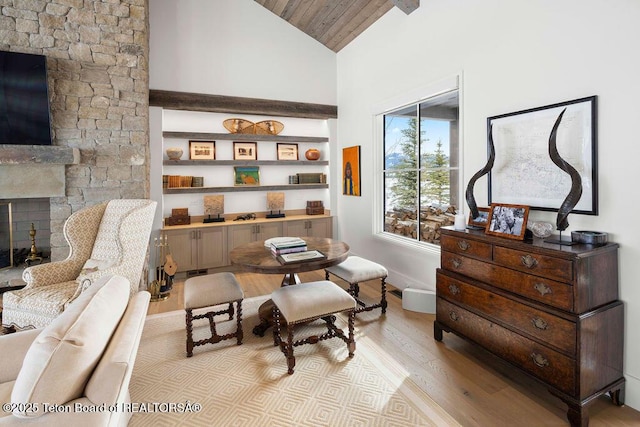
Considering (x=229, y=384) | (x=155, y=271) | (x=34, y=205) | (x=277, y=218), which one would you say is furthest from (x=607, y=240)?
(x=34, y=205)

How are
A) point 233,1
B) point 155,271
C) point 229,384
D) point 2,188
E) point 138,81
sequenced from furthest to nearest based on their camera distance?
point 233,1 → point 155,271 → point 138,81 → point 2,188 → point 229,384

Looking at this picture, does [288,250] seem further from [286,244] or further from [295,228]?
[295,228]

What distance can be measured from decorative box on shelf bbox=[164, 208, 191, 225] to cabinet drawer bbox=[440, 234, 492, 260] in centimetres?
350

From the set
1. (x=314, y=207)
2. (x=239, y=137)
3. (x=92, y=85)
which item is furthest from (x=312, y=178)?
(x=92, y=85)

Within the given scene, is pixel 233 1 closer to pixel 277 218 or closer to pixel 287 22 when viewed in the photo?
pixel 287 22

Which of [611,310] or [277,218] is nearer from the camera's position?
[611,310]

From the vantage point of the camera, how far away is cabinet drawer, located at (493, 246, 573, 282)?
5.80 feet

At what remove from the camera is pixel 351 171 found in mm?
4961

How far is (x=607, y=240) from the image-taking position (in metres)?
1.98

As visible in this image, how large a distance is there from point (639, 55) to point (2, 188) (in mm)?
5419

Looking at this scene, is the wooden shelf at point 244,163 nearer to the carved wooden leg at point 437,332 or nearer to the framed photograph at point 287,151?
the framed photograph at point 287,151

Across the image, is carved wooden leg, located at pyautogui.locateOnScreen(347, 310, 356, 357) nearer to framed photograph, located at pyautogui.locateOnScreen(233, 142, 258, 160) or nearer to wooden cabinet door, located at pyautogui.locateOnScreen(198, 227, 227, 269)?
wooden cabinet door, located at pyautogui.locateOnScreen(198, 227, 227, 269)

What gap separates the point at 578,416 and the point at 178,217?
14.8 feet

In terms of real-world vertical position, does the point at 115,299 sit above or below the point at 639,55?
below
